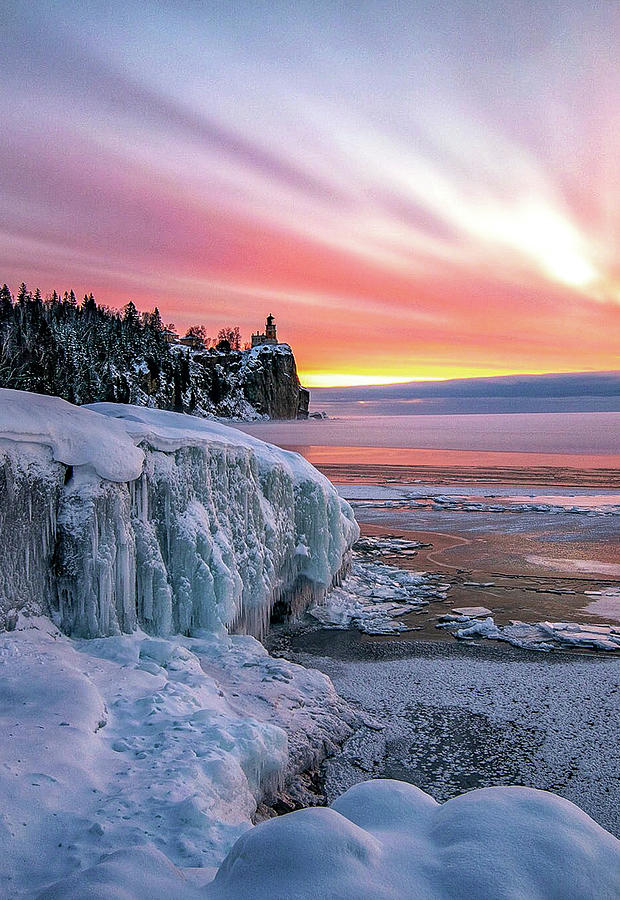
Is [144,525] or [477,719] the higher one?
[144,525]

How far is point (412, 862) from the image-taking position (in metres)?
3.23

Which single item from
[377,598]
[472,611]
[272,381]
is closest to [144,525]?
[377,598]

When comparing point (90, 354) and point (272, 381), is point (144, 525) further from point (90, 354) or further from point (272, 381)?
point (272, 381)

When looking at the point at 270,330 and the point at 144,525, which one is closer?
the point at 144,525

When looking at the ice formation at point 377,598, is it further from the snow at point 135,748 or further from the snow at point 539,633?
the snow at point 135,748

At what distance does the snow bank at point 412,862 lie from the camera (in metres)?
2.97

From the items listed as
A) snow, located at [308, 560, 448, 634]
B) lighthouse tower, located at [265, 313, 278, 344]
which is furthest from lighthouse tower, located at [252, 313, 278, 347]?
snow, located at [308, 560, 448, 634]

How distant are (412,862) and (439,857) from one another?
0.15 meters

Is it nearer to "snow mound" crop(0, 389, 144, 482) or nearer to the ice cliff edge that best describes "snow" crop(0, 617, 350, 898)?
the ice cliff edge

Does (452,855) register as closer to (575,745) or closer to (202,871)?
(202,871)

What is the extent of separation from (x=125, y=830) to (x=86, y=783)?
641 millimetres

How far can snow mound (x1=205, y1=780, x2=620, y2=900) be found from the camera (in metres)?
2.98

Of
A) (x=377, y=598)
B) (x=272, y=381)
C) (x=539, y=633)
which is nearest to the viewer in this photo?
(x=539, y=633)

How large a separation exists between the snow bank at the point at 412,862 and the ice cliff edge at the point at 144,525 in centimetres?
502
